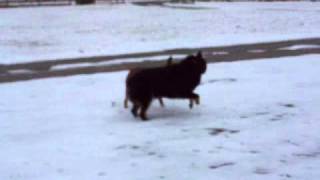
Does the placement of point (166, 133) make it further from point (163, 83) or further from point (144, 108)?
point (163, 83)

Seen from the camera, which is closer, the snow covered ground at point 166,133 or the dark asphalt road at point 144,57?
the snow covered ground at point 166,133

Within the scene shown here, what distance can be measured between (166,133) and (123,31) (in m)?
18.1

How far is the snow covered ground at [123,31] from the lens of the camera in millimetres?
20281

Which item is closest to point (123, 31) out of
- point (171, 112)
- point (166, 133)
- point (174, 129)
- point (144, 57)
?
point (144, 57)

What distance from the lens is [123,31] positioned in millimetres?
26375

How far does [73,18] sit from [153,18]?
13.2 feet

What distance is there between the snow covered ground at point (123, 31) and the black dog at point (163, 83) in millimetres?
8480

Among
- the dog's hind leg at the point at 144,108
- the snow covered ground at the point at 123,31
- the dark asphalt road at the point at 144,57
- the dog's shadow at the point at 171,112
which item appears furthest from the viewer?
the snow covered ground at the point at 123,31

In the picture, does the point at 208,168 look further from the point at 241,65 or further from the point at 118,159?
the point at 241,65

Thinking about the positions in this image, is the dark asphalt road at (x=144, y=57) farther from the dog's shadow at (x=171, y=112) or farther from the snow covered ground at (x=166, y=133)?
the dog's shadow at (x=171, y=112)

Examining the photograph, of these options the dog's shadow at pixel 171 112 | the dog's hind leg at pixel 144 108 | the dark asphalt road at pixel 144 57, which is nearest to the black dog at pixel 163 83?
the dog's hind leg at pixel 144 108

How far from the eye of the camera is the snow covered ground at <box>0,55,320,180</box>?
7.01m

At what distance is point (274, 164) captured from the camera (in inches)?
279

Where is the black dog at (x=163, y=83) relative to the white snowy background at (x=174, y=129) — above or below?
above
